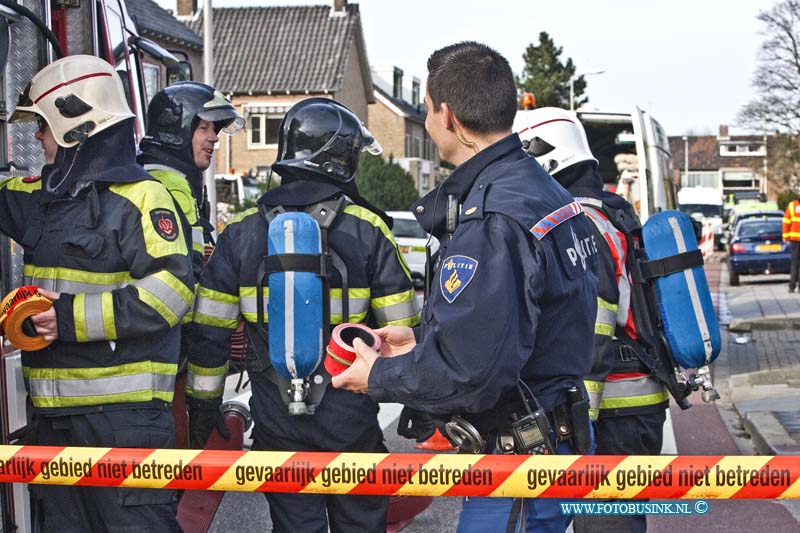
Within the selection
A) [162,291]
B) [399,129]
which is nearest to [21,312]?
[162,291]

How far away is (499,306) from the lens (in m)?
2.90

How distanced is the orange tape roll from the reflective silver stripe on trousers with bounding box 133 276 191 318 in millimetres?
327

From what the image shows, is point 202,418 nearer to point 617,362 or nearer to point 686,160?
point 617,362

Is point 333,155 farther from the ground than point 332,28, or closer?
closer

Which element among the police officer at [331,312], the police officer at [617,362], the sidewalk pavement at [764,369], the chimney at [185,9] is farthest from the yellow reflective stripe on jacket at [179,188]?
the chimney at [185,9]

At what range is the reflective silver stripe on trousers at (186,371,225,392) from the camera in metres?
4.48

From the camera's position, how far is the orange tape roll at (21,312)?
151 inches

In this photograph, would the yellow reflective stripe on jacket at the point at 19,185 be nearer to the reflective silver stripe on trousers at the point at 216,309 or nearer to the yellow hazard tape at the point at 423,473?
the reflective silver stripe on trousers at the point at 216,309

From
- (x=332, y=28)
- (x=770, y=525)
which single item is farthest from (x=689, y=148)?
(x=770, y=525)

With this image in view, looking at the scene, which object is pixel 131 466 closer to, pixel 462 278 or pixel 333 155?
pixel 462 278

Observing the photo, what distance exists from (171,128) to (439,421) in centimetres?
315

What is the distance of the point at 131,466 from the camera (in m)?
3.22

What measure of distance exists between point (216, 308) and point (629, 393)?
1690 millimetres

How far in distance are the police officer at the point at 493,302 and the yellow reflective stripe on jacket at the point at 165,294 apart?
992 mm
